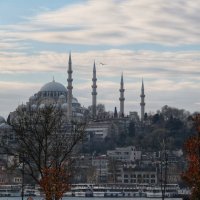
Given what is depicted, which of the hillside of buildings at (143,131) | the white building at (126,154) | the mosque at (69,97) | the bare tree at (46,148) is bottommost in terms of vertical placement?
the bare tree at (46,148)

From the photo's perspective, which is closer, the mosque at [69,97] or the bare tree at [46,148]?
the bare tree at [46,148]

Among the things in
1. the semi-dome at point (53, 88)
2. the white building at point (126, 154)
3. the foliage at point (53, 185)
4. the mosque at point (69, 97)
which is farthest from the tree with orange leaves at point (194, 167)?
the semi-dome at point (53, 88)

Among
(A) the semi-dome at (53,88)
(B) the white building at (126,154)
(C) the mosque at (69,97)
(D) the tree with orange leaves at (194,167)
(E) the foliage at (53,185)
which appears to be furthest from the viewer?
(A) the semi-dome at (53,88)

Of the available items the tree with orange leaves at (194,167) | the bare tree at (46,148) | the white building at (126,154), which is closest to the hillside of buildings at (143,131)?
the white building at (126,154)

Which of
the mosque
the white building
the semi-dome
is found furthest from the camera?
the semi-dome

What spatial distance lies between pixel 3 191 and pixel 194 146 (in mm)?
63607

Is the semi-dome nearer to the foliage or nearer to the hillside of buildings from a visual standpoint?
the hillside of buildings

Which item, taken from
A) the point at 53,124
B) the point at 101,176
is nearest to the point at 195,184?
the point at 53,124

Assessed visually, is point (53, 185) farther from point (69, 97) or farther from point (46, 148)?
point (69, 97)

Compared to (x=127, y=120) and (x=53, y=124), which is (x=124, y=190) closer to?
(x=127, y=120)

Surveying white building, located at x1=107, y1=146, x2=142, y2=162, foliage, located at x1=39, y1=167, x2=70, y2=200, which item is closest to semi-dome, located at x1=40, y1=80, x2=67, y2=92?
white building, located at x1=107, y1=146, x2=142, y2=162

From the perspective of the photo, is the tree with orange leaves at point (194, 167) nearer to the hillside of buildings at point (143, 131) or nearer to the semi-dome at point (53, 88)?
the hillside of buildings at point (143, 131)

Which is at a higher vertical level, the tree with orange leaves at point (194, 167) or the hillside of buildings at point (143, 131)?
the hillside of buildings at point (143, 131)

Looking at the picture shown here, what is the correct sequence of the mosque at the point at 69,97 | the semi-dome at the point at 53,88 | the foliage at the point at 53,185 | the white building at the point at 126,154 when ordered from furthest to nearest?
the semi-dome at the point at 53,88
the mosque at the point at 69,97
the white building at the point at 126,154
the foliage at the point at 53,185
